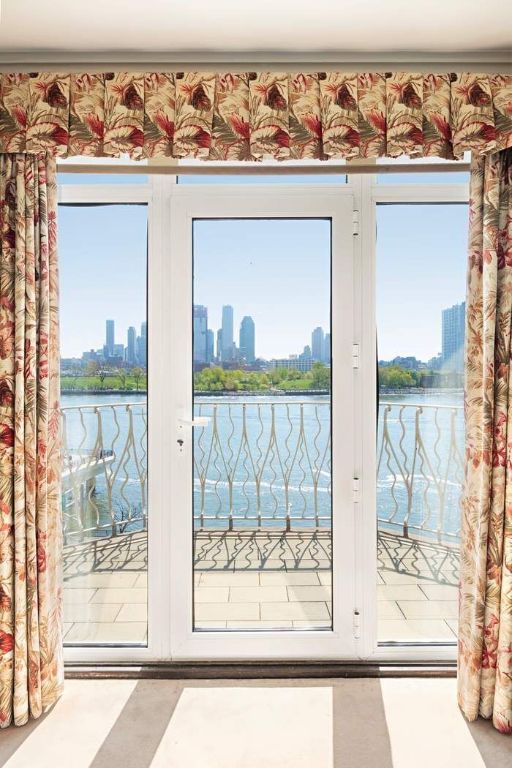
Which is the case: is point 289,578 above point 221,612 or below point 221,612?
above

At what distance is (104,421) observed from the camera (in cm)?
248

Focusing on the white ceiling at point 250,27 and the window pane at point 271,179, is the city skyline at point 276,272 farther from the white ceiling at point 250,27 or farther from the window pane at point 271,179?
the white ceiling at point 250,27

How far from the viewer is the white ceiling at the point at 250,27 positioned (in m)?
1.85

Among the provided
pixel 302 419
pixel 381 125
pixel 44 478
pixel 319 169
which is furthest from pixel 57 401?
pixel 381 125

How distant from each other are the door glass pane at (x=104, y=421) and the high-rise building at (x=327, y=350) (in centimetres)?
83

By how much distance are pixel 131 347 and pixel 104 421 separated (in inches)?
14.4

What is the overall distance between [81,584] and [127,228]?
167 cm

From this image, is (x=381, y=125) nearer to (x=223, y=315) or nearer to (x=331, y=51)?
(x=331, y=51)

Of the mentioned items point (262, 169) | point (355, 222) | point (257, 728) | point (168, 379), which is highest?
point (262, 169)

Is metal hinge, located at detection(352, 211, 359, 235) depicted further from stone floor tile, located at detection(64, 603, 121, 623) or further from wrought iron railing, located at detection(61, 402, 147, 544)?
stone floor tile, located at detection(64, 603, 121, 623)

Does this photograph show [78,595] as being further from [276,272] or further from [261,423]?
[276,272]

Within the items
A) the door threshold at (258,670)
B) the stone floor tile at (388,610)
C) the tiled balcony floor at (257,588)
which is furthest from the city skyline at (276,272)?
the door threshold at (258,670)

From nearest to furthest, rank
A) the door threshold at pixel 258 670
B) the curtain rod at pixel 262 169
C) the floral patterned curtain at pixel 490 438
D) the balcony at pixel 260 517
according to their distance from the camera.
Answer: the floral patterned curtain at pixel 490 438 < the curtain rod at pixel 262 169 < the door threshold at pixel 258 670 < the balcony at pixel 260 517

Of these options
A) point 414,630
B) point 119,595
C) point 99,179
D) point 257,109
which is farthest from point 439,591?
point 99,179
